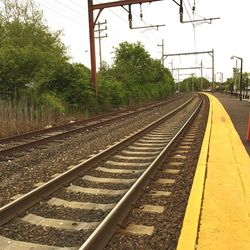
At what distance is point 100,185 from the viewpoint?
706 cm

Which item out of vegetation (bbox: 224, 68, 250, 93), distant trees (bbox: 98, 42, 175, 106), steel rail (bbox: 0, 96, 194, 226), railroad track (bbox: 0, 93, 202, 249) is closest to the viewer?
railroad track (bbox: 0, 93, 202, 249)

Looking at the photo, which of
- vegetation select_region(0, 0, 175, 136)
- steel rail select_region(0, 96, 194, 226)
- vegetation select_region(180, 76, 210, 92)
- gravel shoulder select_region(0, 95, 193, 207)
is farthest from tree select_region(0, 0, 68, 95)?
vegetation select_region(180, 76, 210, 92)

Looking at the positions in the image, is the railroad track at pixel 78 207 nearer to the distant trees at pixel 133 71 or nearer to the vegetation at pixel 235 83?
the distant trees at pixel 133 71

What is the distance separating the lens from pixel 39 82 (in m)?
20.0

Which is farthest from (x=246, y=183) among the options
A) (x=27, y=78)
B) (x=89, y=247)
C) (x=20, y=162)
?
(x=27, y=78)

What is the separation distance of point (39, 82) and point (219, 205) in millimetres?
15921

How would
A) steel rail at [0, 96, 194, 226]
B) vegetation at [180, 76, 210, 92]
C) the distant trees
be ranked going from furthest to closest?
1. vegetation at [180, 76, 210, 92]
2. the distant trees
3. steel rail at [0, 96, 194, 226]

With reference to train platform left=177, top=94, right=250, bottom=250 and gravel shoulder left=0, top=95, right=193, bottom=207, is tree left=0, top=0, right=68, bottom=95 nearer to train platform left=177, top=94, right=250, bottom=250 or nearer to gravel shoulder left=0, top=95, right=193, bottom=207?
gravel shoulder left=0, top=95, right=193, bottom=207

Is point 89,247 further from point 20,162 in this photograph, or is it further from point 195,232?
point 20,162

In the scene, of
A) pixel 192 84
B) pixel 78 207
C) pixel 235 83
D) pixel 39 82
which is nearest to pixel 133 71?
pixel 39 82

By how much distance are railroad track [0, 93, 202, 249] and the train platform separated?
0.90 meters

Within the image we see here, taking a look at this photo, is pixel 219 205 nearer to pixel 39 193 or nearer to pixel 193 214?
pixel 193 214

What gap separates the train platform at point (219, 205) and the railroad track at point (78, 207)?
2.94 ft

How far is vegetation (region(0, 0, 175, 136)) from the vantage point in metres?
17.2
